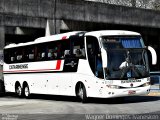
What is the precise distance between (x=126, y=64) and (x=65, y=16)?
14.3m

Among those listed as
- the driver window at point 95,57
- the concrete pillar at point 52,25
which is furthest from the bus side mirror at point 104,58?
the concrete pillar at point 52,25

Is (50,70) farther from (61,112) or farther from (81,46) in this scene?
(61,112)

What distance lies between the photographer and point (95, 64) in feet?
66.5

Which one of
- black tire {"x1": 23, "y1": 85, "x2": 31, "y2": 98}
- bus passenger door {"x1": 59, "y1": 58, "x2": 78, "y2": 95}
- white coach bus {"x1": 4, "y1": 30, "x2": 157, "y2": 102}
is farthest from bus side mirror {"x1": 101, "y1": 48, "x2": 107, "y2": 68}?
black tire {"x1": 23, "y1": 85, "x2": 31, "y2": 98}

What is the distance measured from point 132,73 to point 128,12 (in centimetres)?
1873

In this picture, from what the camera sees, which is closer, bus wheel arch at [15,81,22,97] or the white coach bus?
the white coach bus

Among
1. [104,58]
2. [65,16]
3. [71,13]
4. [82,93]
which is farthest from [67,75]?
[71,13]

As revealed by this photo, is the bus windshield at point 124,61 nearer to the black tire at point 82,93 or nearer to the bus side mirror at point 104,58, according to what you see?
the bus side mirror at point 104,58

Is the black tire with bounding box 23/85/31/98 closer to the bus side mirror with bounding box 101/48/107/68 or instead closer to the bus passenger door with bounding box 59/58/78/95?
the bus passenger door with bounding box 59/58/78/95

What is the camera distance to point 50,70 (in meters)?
23.8

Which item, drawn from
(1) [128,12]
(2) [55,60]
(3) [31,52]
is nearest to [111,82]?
(2) [55,60]

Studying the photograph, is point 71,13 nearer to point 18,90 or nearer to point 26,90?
point 18,90

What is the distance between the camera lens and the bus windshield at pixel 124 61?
1980 centimetres

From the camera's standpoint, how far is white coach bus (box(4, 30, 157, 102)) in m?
19.8
